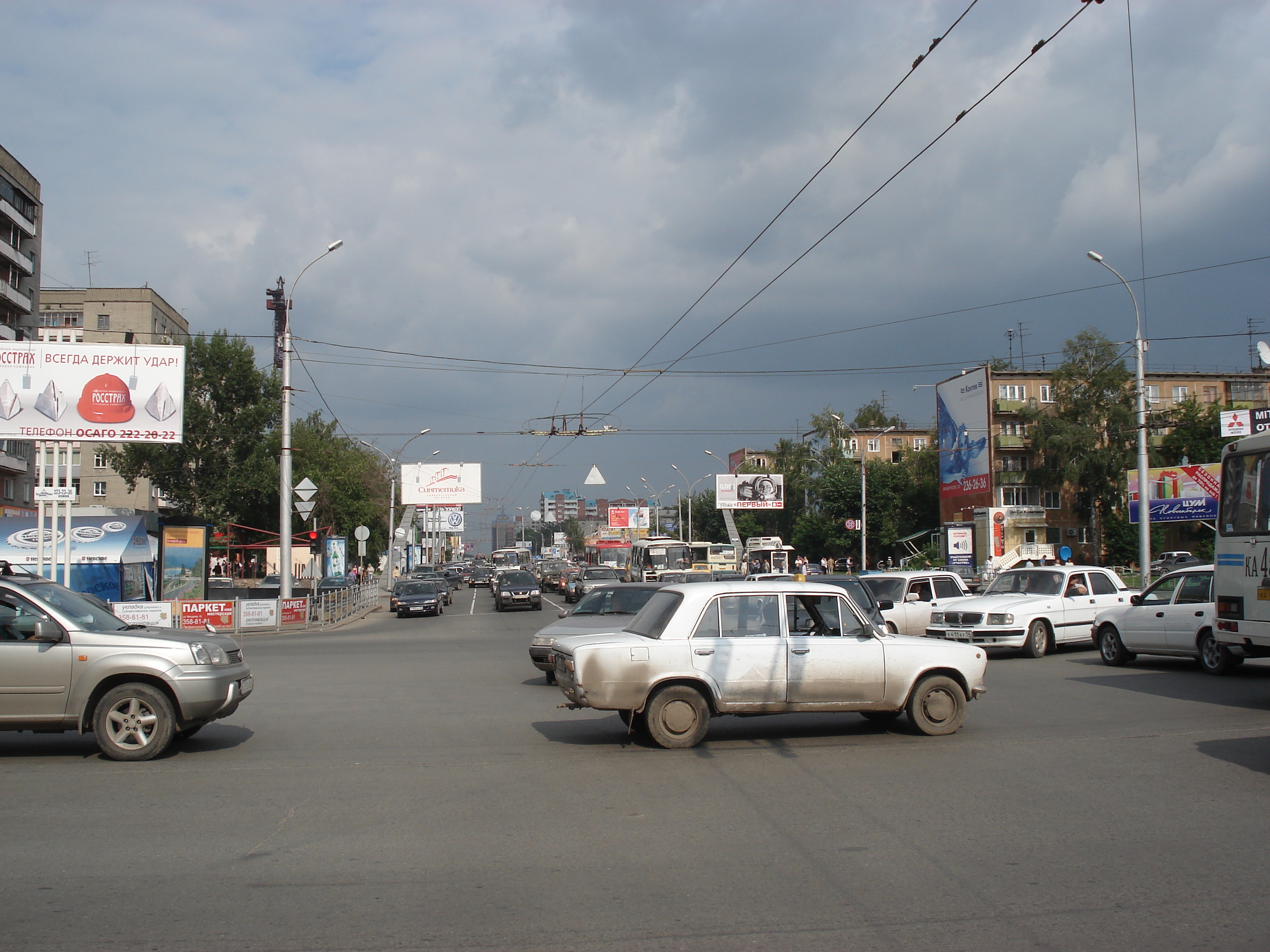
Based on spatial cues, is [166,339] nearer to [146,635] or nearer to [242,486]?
[242,486]

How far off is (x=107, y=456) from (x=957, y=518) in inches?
2157

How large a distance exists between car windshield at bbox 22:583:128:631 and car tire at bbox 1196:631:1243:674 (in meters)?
14.5

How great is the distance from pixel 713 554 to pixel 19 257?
140ft

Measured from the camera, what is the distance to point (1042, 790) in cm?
751

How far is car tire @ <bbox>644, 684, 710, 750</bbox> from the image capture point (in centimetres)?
918

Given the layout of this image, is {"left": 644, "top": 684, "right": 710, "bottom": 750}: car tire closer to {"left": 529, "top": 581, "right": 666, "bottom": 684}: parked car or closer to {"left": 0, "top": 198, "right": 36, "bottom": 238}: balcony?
{"left": 529, "top": 581, "right": 666, "bottom": 684}: parked car

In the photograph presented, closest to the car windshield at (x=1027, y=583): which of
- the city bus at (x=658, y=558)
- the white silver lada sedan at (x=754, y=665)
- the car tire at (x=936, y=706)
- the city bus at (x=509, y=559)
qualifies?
the car tire at (x=936, y=706)

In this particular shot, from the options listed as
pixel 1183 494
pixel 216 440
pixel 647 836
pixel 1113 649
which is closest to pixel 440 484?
pixel 216 440

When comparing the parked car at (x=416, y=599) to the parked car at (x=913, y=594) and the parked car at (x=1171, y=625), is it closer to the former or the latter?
the parked car at (x=913, y=594)

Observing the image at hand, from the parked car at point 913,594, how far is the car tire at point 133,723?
537 inches

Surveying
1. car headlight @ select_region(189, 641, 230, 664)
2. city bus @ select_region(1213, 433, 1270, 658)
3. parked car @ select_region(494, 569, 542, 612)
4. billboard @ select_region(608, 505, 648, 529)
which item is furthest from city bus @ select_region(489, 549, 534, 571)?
car headlight @ select_region(189, 641, 230, 664)

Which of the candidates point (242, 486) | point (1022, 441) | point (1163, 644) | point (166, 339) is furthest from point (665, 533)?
point (1163, 644)

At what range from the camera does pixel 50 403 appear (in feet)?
83.0

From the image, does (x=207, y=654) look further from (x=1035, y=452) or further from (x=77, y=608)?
(x=1035, y=452)
